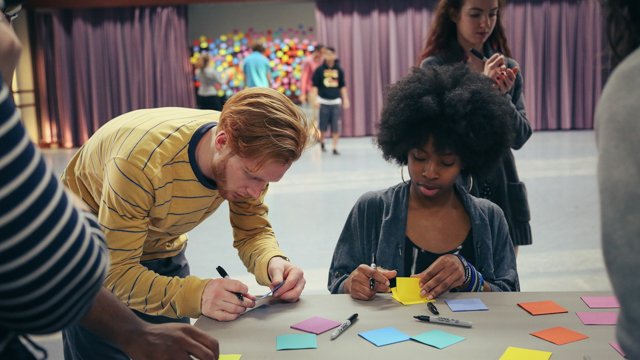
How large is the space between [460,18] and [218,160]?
1.28 m

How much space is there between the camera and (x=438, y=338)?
1.11 meters

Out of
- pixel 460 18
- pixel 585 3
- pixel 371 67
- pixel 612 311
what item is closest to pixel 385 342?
pixel 612 311

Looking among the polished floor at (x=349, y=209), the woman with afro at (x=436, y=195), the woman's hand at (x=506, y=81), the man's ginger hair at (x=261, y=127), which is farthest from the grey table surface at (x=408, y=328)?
the woman's hand at (x=506, y=81)

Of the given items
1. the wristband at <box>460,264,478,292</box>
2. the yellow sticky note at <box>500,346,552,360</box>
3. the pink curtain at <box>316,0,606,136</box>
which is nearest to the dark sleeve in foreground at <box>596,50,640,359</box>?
the yellow sticky note at <box>500,346,552,360</box>

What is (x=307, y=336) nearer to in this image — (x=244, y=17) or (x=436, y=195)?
(x=436, y=195)

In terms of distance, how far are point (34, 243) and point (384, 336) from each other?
780 mm

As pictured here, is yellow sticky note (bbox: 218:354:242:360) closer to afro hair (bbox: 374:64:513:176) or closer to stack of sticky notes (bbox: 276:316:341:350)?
stack of sticky notes (bbox: 276:316:341:350)

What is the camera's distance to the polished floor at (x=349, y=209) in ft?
10.5

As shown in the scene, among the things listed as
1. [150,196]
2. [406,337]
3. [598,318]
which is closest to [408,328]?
[406,337]

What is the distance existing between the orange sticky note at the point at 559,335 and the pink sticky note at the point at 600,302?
162mm

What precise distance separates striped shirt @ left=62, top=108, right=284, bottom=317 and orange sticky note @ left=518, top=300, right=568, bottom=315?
→ 678 mm

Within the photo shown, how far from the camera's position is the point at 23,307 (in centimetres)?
55

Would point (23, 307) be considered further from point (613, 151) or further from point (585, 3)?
point (585, 3)

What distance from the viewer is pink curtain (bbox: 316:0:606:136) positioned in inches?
397
